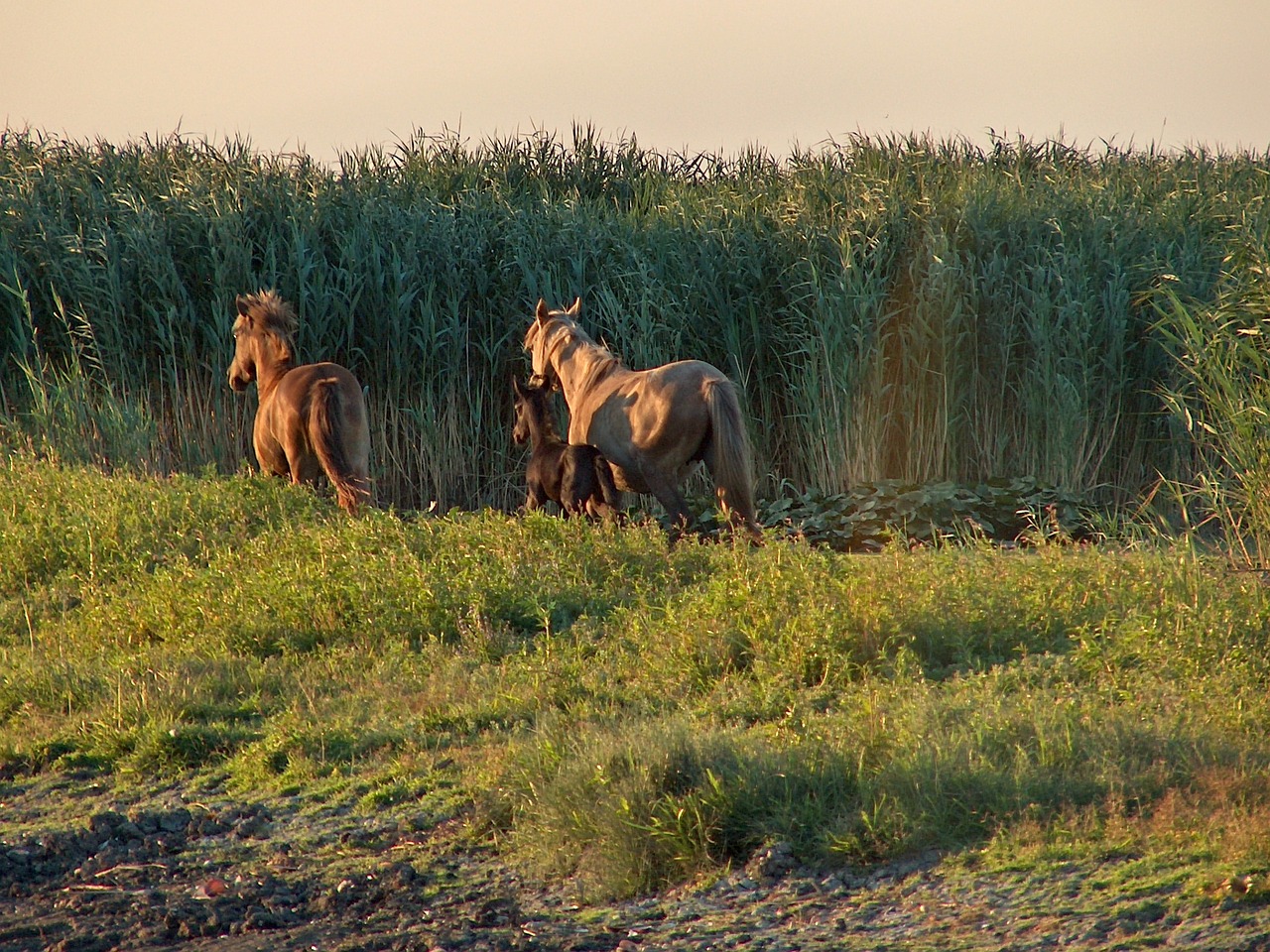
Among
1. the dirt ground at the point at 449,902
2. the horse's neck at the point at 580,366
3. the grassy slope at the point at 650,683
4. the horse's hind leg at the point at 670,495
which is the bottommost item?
the dirt ground at the point at 449,902

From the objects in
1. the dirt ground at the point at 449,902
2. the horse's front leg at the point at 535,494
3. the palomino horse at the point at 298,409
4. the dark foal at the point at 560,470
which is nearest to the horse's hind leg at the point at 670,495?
the dark foal at the point at 560,470

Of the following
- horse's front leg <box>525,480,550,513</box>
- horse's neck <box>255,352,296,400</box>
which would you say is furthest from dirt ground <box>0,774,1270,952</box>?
horse's neck <box>255,352,296,400</box>

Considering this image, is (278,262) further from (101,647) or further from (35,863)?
(35,863)

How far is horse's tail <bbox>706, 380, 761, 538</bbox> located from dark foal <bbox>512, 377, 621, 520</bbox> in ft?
2.39

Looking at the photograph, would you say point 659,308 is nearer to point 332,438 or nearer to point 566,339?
point 566,339

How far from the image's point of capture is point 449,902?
414cm

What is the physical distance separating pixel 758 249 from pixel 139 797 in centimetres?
761

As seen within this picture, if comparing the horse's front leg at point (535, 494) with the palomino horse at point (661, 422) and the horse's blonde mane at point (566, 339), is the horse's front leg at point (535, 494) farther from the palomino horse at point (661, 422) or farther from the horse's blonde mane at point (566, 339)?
the horse's blonde mane at point (566, 339)

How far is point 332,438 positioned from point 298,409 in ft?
1.18

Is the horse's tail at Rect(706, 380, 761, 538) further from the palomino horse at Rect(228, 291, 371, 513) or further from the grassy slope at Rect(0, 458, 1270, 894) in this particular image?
the palomino horse at Rect(228, 291, 371, 513)

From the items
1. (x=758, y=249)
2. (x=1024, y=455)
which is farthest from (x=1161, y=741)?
(x=758, y=249)

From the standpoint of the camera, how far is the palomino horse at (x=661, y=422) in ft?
28.1

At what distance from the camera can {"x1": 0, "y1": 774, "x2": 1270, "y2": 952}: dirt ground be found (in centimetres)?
361

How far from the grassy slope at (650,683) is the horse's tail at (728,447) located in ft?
2.49
